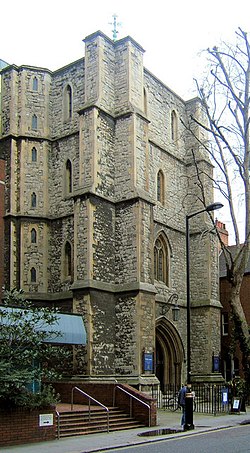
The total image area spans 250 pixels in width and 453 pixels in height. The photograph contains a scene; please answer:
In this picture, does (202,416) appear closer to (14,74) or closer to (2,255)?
(2,255)

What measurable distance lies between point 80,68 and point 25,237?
915cm

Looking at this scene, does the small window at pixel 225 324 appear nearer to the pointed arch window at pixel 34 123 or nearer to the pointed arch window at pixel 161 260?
the pointed arch window at pixel 161 260

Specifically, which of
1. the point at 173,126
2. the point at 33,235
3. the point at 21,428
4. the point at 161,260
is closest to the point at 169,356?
the point at 161,260

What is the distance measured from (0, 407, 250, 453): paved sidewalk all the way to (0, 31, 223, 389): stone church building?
5.08m

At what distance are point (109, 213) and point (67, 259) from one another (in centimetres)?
345

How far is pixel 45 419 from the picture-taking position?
16.8m

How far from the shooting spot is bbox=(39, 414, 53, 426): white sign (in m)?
16.7

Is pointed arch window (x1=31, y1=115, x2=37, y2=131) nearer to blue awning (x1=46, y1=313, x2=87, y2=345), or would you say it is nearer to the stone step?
blue awning (x1=46, y1=313, x2=87, y2=345)

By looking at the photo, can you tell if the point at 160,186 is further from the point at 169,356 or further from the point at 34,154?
the point at 169,356

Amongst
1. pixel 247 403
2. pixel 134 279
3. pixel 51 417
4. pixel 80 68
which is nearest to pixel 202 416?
pixel 247 403

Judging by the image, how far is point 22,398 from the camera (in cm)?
1630

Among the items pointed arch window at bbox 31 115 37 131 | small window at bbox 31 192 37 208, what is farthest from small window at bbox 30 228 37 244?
pointed arch window at bbox 31 115 37 131

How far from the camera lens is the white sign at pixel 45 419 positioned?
16688mm

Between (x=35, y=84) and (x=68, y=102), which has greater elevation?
(x=35, y=84)
